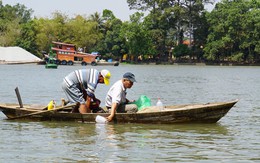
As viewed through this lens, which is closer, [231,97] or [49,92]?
[231,97]

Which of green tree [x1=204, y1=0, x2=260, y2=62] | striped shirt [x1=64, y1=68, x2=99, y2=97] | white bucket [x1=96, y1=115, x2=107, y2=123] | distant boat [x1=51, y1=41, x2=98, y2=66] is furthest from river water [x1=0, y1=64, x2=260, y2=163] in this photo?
green tree [x1=204, y1=0, x2=260, y2=62]

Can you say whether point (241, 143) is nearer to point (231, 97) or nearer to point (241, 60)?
point (231, 97)

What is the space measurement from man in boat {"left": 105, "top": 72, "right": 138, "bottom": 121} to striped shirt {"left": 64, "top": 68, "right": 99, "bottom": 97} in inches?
18.7

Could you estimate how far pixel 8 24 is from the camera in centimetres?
10556

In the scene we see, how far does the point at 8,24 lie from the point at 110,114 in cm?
9244

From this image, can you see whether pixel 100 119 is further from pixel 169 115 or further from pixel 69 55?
pixel 69 55

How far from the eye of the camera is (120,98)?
1550 cm

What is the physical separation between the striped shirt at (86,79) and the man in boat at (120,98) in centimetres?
47

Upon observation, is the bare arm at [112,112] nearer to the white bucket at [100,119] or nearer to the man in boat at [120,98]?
the man in boat at [120,98]

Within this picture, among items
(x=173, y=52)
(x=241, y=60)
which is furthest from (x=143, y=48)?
(x=241, y=60)

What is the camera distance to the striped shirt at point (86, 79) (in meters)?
15.6

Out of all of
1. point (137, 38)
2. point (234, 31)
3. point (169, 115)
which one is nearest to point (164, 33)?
point (137, 38)

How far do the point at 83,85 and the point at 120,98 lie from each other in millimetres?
1075

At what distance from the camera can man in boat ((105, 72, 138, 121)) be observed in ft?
50.4
